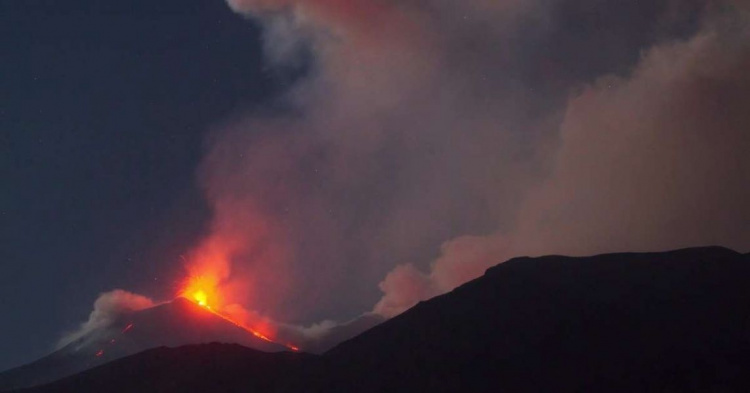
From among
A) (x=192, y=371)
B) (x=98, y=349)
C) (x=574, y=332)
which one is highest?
(x=98, y=349)

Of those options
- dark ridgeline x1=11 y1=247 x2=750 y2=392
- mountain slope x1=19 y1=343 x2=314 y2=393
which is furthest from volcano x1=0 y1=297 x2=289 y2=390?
dark ridgeline x1=11 y1=247 x2=750 y2=392

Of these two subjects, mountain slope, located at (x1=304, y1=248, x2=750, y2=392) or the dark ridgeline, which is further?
the dark ridgeline

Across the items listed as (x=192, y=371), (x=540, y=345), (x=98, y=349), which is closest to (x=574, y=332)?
(x=540, y=345)

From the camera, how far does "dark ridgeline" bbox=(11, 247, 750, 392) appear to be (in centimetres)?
4781

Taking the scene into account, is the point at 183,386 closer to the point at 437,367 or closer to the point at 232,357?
the point at 232,357

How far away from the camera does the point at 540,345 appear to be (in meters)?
54.1

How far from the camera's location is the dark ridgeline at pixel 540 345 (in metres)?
47.8

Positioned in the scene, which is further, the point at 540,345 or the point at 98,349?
the point at 98,349

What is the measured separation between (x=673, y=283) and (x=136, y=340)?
174 metres

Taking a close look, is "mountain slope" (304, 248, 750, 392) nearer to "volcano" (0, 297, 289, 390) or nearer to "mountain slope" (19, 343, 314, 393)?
"mountain slope" (19, 343, 314, 393)

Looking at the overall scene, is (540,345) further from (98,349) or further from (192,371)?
(98,349)

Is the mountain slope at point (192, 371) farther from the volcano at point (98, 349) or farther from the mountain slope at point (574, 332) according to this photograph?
the volcano at point (98, 349)

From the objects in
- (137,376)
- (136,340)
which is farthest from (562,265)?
(136,340)

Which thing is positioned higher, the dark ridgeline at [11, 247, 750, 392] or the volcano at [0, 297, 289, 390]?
the volcano at [0, 297, 289, 390]
